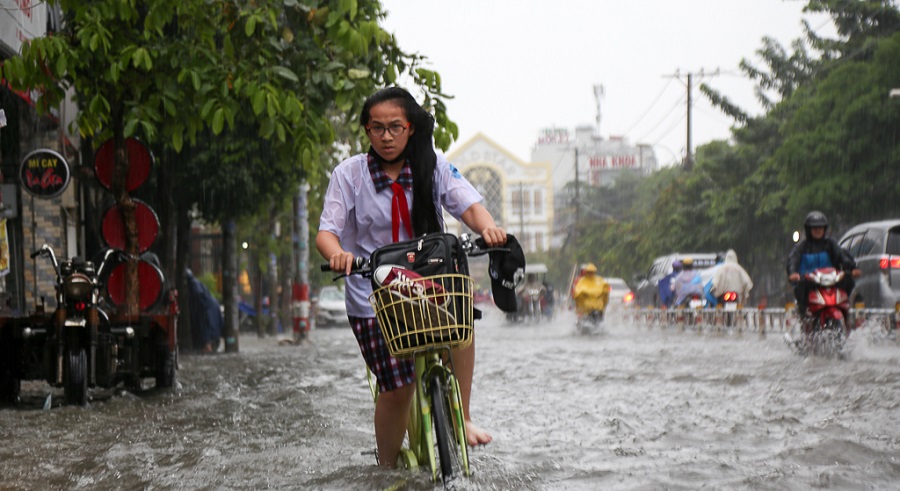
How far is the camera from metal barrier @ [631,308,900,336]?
15041mm

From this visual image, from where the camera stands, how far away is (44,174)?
12648mm

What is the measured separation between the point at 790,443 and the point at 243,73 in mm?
5417

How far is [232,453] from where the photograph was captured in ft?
A: 21.1

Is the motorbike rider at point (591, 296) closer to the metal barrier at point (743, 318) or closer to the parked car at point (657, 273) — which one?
the metal barrier at point (743, 318)

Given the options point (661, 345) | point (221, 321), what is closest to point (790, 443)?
point (661, 345)

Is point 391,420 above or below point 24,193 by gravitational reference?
below

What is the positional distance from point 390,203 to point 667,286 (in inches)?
1001

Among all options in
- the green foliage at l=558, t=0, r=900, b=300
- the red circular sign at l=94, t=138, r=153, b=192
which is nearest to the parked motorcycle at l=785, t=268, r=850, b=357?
the red circular sign at l=94, t=138, r=153, b=192

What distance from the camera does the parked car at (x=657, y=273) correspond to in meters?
29.1

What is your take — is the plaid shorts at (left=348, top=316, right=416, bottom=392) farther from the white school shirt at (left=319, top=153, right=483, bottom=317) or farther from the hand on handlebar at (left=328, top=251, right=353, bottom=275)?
the hand on handlebar at (left=328, top=251, right=353, bottom=275)

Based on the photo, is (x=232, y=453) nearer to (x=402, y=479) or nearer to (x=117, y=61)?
(x=402, y=479)

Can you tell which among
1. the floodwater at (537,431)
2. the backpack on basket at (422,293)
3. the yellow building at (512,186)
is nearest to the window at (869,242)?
the floodwater at (537,431)

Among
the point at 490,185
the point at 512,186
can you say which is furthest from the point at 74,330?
the point at 490,185

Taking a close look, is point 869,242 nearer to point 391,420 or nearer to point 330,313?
point 391,420
